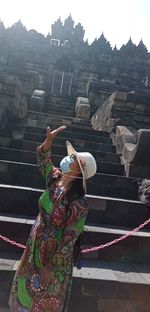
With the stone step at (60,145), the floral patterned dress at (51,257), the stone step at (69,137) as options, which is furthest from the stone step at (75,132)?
the floral patterned dress at (51,257)

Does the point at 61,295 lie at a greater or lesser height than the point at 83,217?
lesser

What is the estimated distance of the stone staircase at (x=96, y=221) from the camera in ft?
12.6

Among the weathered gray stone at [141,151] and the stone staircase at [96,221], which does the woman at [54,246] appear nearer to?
the stone staircase at [96,221]

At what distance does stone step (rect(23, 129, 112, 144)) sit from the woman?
510 centimetres

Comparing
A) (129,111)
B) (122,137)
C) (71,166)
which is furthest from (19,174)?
(129,111)

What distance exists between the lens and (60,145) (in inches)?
297

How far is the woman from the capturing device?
8.26ft

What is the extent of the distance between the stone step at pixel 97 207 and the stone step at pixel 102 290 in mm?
1299

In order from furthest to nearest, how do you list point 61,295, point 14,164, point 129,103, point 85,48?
1. point 85,48
2. point 129,103
3. point 14,164
4. point 61,295

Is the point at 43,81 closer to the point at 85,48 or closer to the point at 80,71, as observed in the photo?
the point at 80,71

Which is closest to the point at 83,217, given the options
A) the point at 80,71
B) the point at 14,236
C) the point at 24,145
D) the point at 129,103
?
the point at 14,236

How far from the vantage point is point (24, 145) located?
7.30 metres

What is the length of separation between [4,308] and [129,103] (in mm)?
6409

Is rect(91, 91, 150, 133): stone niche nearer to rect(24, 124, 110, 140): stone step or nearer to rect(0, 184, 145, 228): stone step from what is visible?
rect(24, 124, 110, 140): stone step
